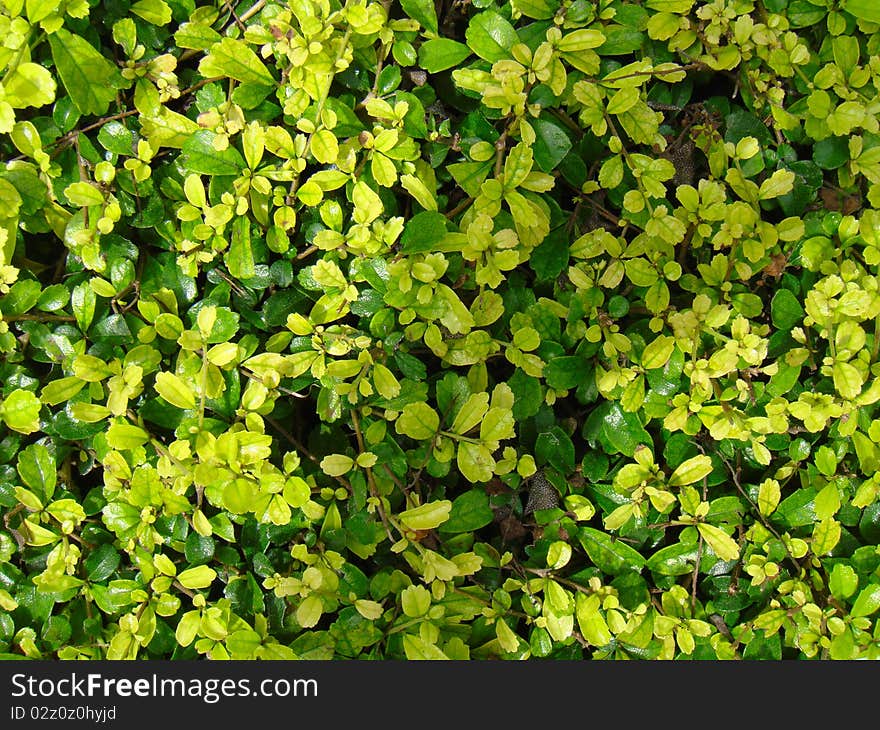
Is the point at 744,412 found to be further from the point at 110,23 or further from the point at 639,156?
the point at 110,23

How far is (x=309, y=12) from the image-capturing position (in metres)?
1.29

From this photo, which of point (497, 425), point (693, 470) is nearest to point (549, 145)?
point (497, 425)

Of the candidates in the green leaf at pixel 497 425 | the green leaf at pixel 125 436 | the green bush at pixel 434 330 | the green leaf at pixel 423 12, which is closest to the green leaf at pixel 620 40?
the green bush at pixel 434 330

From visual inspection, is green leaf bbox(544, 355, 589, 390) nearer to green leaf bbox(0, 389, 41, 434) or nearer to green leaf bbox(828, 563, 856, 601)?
green leaf bbox(828, 563, 856, 601)

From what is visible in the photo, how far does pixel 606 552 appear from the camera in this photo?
146 centimetres

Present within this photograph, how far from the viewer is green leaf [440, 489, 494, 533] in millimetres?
1375

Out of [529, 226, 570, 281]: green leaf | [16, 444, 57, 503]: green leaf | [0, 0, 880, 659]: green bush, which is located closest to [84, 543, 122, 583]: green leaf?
[0, 0, 880, 659]: green bush

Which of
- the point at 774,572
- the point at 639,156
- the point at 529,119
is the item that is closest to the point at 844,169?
the point at 639,156

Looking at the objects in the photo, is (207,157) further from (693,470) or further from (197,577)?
(693,470)

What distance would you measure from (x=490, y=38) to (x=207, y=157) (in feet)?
1.62

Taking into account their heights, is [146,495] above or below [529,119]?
below

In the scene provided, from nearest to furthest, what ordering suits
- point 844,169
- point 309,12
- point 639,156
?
point 309,12 < point 639,156 < point 844,169

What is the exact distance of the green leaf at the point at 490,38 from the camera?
133cm

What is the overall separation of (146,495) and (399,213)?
24.5 inches
